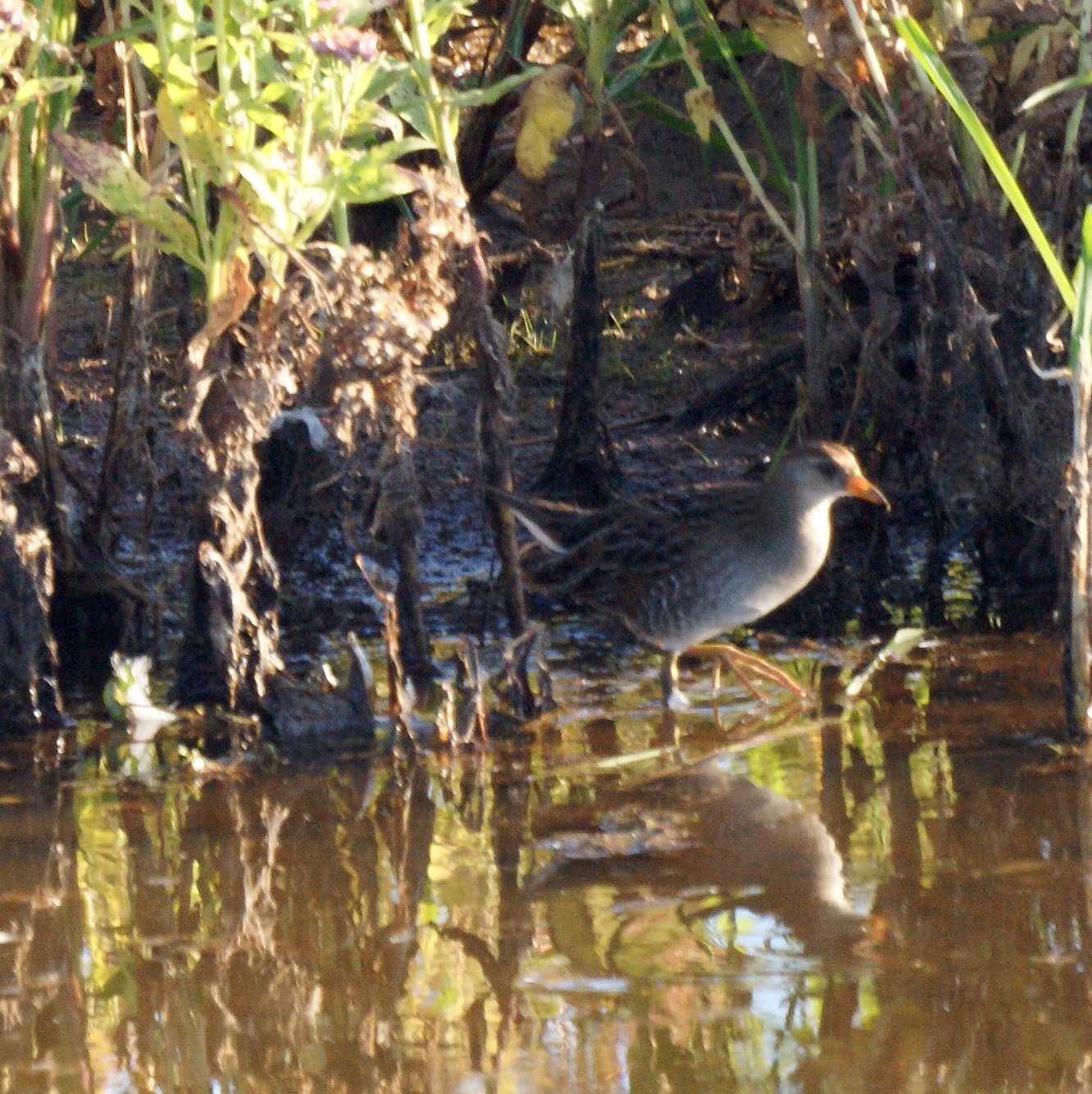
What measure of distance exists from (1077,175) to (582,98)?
1.07 m

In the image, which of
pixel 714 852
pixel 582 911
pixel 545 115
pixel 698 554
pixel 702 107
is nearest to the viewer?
pixel 582 911

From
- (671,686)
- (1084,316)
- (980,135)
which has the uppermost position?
(980,135)

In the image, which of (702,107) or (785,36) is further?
(702,107)

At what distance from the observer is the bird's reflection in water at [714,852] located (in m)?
2.75

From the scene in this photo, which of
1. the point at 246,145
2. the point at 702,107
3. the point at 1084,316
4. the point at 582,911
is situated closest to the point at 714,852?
the point at 582,911

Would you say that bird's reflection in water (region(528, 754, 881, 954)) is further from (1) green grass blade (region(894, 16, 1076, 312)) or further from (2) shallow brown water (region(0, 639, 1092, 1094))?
(1) green grass blade (region(894, 16, 1076, 312))

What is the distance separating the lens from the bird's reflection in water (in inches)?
108

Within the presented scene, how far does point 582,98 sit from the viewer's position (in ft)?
12.9

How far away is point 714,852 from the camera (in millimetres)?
3008

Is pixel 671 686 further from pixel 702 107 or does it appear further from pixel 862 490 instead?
pixel 702 107

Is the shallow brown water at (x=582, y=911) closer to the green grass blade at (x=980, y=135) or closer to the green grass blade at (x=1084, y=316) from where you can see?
the green grass blade at (x=1084, y=316)

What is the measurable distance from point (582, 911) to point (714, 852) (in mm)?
328

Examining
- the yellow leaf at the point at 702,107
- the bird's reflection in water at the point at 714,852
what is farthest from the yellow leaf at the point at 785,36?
the bird's reflection in water at the point at 714,852

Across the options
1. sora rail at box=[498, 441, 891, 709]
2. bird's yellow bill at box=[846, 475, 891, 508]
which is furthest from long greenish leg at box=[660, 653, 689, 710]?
bird's yellow bill at box=[846, 475, 891, 508]
